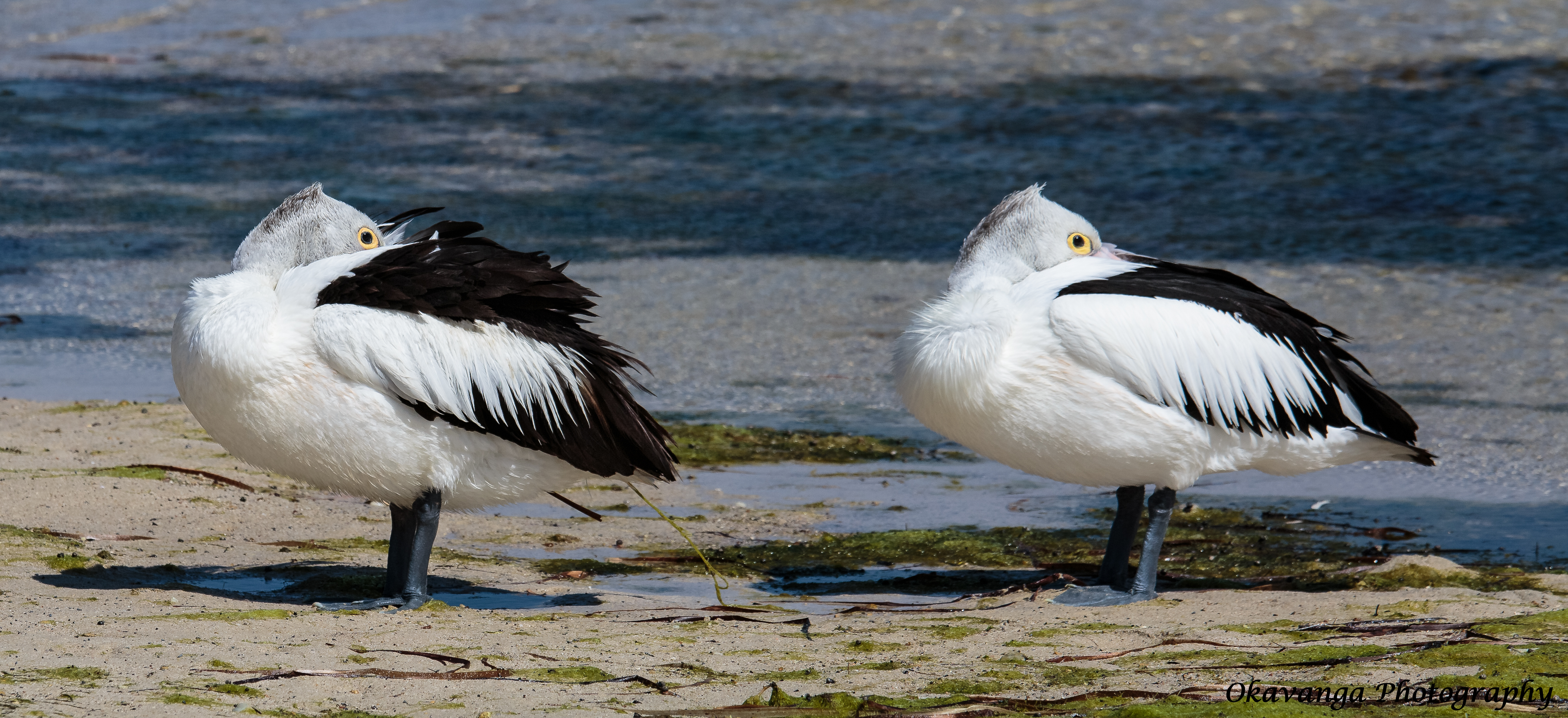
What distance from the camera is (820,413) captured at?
6707mm

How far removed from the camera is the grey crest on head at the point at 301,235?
14.8 ft

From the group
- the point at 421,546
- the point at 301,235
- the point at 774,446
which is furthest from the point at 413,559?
the point at 774,446

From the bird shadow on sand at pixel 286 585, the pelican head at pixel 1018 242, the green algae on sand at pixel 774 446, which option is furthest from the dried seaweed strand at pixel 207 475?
the pelican head at pixel 1018 242

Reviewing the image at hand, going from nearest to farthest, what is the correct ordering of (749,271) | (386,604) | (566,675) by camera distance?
(566,675) < (386,604) < (749,271)

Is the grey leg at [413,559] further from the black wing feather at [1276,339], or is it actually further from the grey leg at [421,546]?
the black wing feather at [1276,339]

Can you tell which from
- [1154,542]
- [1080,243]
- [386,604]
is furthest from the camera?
[1080,243]

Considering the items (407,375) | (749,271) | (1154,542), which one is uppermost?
(749,271)

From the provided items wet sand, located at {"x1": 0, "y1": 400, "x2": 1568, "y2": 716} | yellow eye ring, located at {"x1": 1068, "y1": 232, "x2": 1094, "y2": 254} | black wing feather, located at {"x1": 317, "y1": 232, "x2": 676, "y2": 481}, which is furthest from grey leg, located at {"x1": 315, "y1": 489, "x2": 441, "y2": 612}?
yellow eye ring, located at {"x1": 1068, "y1": 232, "x2": 1094, "y2": 254}

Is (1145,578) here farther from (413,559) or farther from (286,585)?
(286,585)

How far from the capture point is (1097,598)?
446 cm

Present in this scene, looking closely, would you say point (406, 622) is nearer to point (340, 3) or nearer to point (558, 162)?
point (558, 162)

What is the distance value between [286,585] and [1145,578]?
233 centimetres

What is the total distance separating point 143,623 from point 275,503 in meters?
1.69

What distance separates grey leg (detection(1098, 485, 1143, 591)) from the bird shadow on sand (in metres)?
1.41
